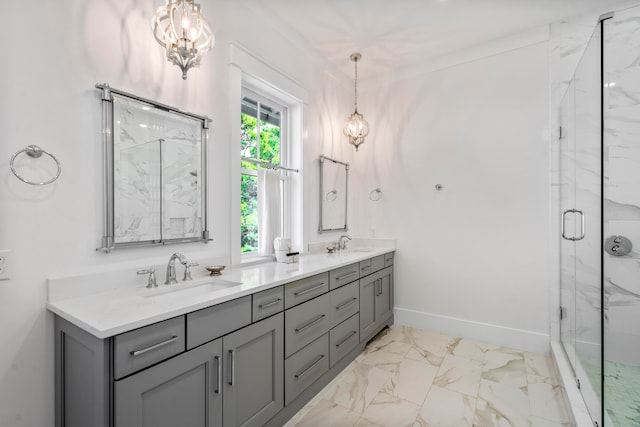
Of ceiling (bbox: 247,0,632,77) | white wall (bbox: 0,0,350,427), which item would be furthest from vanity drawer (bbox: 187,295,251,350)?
ceiling (bbox: 247,0,632,77)

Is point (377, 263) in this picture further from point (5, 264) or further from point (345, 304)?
point (5, 264)

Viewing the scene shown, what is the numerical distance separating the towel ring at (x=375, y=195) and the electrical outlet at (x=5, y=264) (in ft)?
10.0

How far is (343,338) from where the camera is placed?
2396 millimetres

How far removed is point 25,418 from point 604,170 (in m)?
2.97

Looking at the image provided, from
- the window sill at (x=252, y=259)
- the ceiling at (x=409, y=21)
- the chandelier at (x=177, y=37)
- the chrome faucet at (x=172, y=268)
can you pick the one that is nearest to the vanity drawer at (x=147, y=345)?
the chrome faucet at (x=172, y=268)

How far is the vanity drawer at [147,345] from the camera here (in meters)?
1.06

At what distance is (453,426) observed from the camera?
1794 mm

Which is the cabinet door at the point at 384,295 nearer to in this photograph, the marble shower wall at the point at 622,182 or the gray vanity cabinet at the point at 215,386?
the gray vanity cabinet at the point at 215,386

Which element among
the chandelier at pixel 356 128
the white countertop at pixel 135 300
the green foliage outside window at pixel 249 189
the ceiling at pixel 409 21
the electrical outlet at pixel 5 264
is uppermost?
the ceiling at pixel 409 21

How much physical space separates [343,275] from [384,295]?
3.15ft

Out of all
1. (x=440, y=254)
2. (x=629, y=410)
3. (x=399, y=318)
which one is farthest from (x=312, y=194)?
(x=629, y=410)

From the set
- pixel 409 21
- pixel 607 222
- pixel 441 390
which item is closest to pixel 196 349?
pixel 441 390

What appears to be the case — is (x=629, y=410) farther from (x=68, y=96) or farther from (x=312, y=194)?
(x=68, y=96)

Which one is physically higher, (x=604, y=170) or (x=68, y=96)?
(x=68, y=96)
